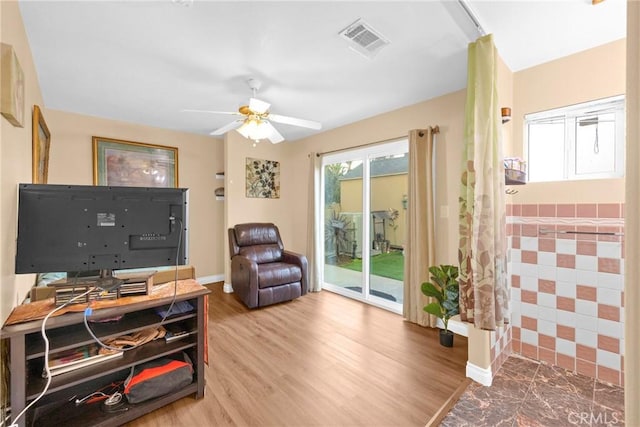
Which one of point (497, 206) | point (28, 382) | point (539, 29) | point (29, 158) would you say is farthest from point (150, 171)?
point (539, 29)

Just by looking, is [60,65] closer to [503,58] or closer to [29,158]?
[29,158]

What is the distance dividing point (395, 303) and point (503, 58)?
9.15 feet

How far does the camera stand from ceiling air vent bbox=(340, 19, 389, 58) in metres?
1.75

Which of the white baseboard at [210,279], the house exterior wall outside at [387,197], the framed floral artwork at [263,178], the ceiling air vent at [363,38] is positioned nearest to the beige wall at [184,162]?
the white baseboard at [210,279]

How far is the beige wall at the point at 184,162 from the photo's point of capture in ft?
10.9

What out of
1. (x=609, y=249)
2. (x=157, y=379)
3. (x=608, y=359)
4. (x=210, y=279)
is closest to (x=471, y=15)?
(x=609, y=249)

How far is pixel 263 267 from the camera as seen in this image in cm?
351

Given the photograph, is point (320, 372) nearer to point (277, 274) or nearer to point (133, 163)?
point (277, 274)

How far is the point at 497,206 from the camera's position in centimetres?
179

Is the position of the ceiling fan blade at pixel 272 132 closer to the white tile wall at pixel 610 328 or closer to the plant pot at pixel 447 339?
the plant pot at pixel 447 339

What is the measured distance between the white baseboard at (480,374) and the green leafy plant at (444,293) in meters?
0.42

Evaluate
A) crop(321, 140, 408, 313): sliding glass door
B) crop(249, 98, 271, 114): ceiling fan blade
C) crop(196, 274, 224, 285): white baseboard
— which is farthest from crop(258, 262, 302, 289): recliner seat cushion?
crop(249, 98, 271, 114): ceiling fan blade

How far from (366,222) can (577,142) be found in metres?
2.26

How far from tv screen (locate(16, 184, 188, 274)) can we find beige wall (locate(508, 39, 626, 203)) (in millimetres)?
2792
